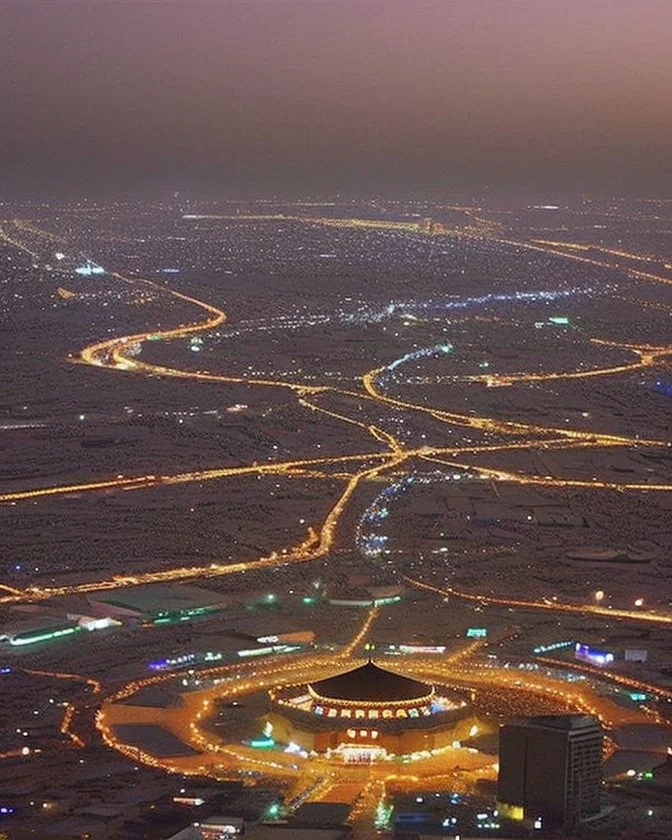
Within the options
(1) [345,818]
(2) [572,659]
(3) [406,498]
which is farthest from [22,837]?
(3) [406,498]

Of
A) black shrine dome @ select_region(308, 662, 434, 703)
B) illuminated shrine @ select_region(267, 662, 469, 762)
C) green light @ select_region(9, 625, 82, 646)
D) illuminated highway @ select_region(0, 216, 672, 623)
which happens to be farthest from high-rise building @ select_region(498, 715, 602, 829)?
illuminated highway @ select_region(0, 216, 672, 623)

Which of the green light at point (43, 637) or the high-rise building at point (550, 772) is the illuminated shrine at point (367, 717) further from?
the green light at point (43, 637)

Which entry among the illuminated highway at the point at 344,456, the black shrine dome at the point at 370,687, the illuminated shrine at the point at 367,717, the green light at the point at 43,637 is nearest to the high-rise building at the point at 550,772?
the illuminated shrine at the point at 367,717

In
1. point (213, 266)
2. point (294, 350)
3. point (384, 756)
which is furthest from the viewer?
point (213, 266)

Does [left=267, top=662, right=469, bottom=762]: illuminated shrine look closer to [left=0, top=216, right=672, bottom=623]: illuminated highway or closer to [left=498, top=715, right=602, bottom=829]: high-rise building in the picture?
[left=498, top=715, right=602, bottom=829]: high-rise building

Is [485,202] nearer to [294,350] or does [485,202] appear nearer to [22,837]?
[294,350]

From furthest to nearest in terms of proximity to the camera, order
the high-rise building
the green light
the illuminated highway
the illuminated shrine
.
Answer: the illuminated highway < the green light < the illuminated shrine < the high-rise building
